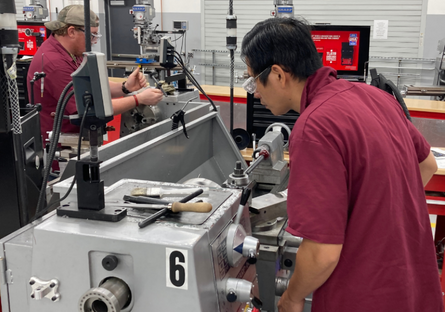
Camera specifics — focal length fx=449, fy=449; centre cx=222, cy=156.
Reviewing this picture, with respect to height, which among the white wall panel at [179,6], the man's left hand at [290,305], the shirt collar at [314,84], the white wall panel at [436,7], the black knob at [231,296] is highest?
the white wall panel at [179,6]

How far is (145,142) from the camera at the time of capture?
1.61m

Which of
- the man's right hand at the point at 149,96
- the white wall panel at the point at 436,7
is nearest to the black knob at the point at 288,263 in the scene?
the man's right hand at the point at 149,96

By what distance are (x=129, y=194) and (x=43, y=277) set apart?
242 mm

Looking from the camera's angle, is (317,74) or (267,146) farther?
(267,146)

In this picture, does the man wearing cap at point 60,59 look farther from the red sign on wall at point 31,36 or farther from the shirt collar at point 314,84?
the red sign on wall at point 31,36

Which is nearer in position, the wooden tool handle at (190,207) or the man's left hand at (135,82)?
the wooden tool handle at (190,207)

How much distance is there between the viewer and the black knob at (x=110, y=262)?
30.4 inches

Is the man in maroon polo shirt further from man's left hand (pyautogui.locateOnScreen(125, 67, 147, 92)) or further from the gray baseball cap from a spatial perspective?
the gray baseball cap

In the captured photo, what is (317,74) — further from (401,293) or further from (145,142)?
(145,142)

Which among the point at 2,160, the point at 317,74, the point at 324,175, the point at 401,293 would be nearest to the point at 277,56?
the point at 317,74

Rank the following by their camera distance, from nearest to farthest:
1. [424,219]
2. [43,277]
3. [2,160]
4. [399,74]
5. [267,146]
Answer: [43,277]
[424,219]
[2,160]
[267,146]
[399,74]

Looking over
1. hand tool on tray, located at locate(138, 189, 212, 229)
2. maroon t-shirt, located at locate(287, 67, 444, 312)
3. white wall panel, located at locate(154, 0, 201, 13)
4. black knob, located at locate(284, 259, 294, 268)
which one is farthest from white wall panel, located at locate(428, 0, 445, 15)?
hand tool on tray, located at locate(138, 189, 212, 229)

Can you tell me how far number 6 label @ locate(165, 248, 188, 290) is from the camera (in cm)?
75

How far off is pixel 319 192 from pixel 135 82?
55.4 inches
